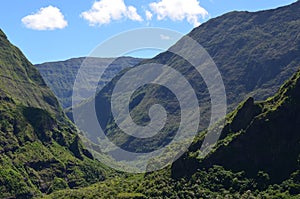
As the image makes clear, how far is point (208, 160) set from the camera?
150 meters

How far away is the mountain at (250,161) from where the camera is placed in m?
131

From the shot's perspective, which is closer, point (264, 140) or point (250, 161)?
point (264, 140)

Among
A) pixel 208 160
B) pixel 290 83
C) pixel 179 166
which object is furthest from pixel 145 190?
pixel 290 83

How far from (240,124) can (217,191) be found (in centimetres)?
2501

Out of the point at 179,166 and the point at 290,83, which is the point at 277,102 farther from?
the point at 179,166

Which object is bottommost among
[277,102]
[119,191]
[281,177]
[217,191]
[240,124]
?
[119,191]

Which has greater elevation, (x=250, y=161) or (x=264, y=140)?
(x=264, y=140)

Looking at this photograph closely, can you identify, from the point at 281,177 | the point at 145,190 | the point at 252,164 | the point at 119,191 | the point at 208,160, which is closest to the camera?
the point at 281,177

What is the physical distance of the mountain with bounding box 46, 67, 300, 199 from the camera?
131 m

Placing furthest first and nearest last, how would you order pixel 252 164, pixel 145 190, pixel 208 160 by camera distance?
1. pixel 145 190
2. pixel 208 160
3. pixel 252 164

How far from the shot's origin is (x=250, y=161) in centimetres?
14100

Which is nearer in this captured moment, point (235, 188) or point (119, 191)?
point (235, 188)

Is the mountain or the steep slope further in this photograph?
the steep slope

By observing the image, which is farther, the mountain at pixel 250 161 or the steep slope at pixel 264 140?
the steep slope at pixel 264 140
